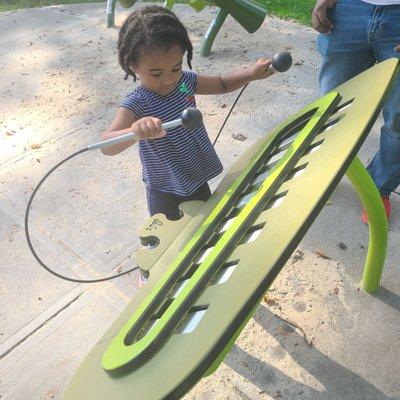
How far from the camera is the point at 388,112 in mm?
2152

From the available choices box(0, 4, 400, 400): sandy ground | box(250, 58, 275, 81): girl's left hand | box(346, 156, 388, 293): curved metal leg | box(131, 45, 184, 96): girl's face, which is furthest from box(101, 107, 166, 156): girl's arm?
box(0, 4, 400, 400): sandy ground

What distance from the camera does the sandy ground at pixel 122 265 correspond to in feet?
6.00

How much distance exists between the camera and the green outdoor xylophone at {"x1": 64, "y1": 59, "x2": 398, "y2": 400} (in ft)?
2.77

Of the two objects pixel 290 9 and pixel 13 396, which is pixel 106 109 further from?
pixel 290 9

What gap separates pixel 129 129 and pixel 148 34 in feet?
1.06

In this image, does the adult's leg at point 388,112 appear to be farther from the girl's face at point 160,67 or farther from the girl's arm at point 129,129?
the girl's arm at point 129,129

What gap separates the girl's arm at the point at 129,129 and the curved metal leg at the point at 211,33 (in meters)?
2.86

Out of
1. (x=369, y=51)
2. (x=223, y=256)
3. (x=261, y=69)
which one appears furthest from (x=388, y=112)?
(x=223, y=256)

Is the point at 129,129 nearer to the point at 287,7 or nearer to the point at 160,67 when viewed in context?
the point at 160,67

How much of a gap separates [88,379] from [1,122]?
303cm

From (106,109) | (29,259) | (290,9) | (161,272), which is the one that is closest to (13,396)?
(29,259)

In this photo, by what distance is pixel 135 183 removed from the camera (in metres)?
2.88

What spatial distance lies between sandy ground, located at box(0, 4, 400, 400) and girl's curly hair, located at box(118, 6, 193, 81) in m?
1.19

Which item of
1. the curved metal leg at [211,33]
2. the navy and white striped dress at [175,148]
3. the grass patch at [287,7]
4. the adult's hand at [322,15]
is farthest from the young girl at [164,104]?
the grass patch at [287,7]
